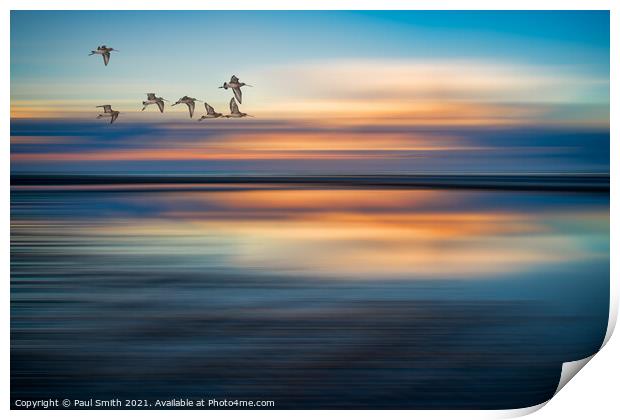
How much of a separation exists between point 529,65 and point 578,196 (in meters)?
0.96

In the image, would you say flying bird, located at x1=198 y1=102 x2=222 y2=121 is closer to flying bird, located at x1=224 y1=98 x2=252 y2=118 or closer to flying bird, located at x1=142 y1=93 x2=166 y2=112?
flying bird, located at x1=224 y1=98 x2=252 y2=118

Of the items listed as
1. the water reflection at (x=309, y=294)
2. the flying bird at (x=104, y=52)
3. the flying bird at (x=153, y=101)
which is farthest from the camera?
the flying bird at (x=153, y=101)

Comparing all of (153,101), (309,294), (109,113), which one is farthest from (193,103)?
(309,294)

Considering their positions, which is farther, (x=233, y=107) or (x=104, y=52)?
(x=233, y=107)

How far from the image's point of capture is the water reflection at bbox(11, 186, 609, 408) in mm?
6359

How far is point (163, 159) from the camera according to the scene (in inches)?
265

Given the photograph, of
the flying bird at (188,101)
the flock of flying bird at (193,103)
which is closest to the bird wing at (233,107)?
the flock of flying bird at (193,103)

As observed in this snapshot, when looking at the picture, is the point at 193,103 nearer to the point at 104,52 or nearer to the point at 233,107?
the point at 233,107

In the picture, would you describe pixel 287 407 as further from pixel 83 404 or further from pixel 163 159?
pixel 163 159

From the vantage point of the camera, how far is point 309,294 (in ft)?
21.9

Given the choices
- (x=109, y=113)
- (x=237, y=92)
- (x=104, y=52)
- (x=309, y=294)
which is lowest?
A: (x=309, y=294)

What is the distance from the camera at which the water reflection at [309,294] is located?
6359 mm

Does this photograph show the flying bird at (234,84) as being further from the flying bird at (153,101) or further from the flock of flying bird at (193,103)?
the flying bird at (153,101)

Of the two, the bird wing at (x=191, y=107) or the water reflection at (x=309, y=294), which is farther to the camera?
the bird wing at (x=191, y=107)
